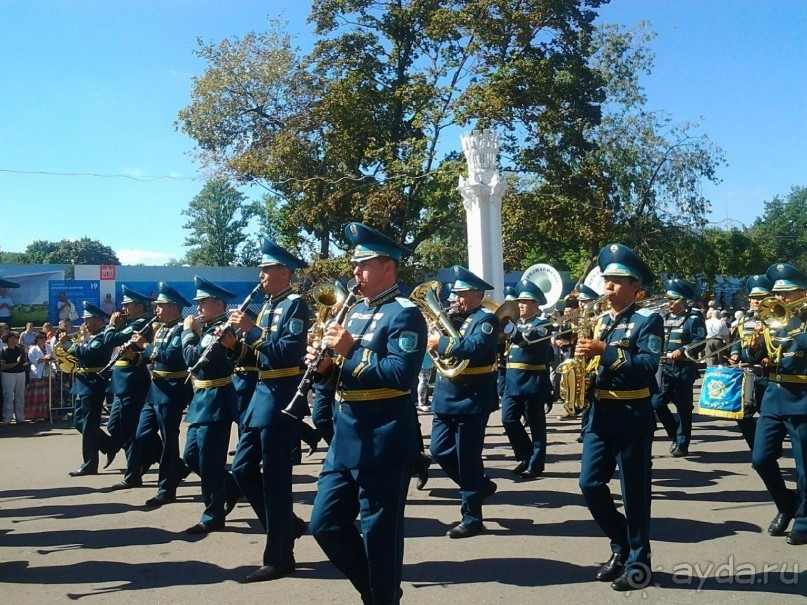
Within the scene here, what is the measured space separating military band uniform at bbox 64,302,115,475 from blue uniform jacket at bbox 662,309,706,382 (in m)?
6.85

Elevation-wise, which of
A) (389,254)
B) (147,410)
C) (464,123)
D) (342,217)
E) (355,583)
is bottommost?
(355,583)

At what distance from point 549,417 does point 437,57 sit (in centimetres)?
1432

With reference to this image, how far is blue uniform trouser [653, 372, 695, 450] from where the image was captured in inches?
389

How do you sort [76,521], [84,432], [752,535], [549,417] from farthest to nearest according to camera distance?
[549,417], [84,432], [76,521], [752,535]

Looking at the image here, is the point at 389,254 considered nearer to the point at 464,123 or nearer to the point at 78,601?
the point at 78,601

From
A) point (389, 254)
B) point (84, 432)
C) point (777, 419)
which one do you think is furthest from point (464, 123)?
point (389, 254)

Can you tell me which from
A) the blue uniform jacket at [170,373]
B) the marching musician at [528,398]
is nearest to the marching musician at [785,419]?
the marching musician at [528,398]

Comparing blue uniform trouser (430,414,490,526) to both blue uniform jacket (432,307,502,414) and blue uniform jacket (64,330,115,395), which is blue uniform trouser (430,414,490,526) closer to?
blue uniform jacket (432,307,502,414)

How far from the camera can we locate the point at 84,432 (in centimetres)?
919

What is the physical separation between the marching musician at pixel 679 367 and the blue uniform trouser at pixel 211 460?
5822 millimetres

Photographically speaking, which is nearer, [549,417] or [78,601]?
[78,601]

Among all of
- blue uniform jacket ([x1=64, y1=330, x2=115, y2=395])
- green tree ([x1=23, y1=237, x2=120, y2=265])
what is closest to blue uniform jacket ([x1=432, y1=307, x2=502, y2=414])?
blue uniform jacket ([x1=64, y1=330, x2=115, y2=395])

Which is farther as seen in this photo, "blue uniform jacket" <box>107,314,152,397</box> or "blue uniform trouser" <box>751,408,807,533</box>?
"blue uniform jacket" <box>107,314,152,397</box>

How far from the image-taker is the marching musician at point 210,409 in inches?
251
